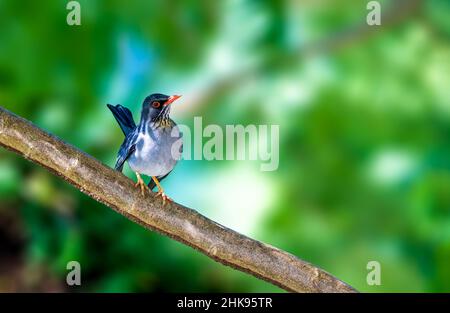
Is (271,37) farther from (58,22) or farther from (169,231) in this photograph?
(169,231)

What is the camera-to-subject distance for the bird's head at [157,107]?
154cm

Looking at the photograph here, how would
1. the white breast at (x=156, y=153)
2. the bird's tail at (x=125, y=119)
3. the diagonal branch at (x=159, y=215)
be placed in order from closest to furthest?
the diagonal branch at (x=159, y=215) < the white breast at (x=156, y=153) < the bird's tail at (x=125, y=119)

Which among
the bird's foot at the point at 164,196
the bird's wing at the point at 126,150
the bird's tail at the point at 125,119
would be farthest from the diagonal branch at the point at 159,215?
the bird's tail at the point at 125,119

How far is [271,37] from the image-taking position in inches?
99.3

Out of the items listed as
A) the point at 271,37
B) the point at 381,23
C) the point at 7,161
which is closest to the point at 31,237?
the point at 7,161

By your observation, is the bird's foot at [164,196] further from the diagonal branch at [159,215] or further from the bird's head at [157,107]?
the bird's head at [157,107]

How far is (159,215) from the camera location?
1385 millimetres

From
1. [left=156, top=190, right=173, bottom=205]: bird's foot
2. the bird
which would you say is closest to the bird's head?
the bird

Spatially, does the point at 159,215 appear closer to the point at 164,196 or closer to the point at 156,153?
the point at 164,196

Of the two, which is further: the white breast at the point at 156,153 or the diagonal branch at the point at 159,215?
the white breast at the point at 156,153

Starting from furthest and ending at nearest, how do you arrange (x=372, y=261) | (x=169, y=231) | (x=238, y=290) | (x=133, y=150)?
1. (x=238, y=290)
2. (x=372, y=261)
3. (x=133, y=150)
4. (x=169, y=231)

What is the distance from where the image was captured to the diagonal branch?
4.35 ft

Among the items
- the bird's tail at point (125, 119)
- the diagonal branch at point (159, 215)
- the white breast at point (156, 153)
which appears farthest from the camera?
the bird's tail at point (125, 119)
